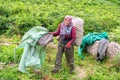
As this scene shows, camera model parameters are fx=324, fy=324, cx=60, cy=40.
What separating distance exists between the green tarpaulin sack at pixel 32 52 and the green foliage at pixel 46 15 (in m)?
2.79

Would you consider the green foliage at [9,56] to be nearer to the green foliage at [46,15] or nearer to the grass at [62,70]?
the grass at [62,70]

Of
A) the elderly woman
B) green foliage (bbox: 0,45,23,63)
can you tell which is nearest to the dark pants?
the elderly woman

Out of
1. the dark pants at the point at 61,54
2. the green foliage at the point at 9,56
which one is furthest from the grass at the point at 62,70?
the dark pants at the point at 61,54

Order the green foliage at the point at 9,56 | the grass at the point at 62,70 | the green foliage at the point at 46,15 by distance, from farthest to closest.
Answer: the green foliage at the point at 46,15, the green foliage at the point at 9,56, the grass at the point at 62,70

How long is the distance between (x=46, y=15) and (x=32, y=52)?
415cm

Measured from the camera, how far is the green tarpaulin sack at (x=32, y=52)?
7.32m

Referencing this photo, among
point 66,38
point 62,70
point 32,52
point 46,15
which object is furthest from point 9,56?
point 46,15

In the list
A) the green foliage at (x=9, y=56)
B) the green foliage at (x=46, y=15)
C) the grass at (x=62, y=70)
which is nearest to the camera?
the grass at (x=62, y=70)

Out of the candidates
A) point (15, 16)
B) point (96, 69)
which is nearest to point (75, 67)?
point (96, 69)

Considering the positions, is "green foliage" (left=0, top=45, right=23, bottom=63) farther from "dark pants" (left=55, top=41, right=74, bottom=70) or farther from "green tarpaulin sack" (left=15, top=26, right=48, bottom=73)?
"dark pants" (left=55, top=41, right=74, bottom=70)

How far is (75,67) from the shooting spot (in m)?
8.30

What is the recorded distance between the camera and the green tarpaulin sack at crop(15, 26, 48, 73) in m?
7.32

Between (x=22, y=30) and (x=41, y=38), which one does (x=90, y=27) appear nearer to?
(x=22, y=30)

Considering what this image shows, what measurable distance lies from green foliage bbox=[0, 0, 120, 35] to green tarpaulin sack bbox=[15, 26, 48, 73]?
2794mm
